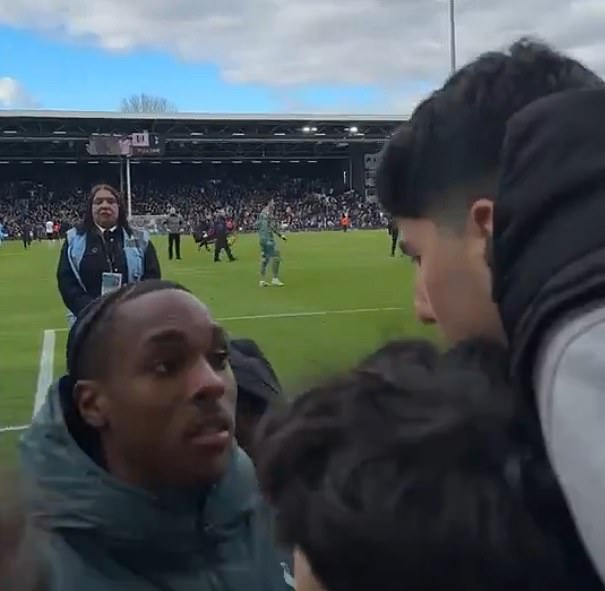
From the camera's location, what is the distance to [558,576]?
0.84m

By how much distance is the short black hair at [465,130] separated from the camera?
129 cm

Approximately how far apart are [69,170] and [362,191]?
19.8m

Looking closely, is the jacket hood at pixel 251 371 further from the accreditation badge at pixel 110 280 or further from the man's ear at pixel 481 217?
the accreditation badge at pixel 110 280

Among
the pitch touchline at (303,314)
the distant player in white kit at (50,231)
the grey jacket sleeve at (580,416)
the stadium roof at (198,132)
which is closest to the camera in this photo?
the grey jacket sleeve at (580,416)

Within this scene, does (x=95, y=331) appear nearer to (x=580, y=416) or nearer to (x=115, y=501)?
(x=115, y=501)

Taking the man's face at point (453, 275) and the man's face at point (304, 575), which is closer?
the man's face at point (304, 575)

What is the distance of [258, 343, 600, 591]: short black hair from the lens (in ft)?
2.75

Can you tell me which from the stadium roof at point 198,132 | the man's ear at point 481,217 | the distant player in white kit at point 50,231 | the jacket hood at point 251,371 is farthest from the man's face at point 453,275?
the stadium roof at point 198,132

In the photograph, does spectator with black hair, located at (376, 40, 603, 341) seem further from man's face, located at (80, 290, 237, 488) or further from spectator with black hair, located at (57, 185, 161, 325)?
spectator with black hair, located at (57, 185, 161, 325)

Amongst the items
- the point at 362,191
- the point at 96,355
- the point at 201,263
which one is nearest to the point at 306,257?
the point at 201,263

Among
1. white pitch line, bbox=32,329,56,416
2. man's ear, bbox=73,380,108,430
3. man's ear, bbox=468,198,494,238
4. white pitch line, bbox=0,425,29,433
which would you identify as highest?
man's ear, bbox=468,198,494,238

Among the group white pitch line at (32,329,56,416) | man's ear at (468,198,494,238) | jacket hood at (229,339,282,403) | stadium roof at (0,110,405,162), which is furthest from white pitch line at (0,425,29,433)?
stadium roof at (0,110,405,162)

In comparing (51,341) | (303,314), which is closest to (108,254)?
(51,341)

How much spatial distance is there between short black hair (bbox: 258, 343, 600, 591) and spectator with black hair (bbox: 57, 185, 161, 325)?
23.3 ft
